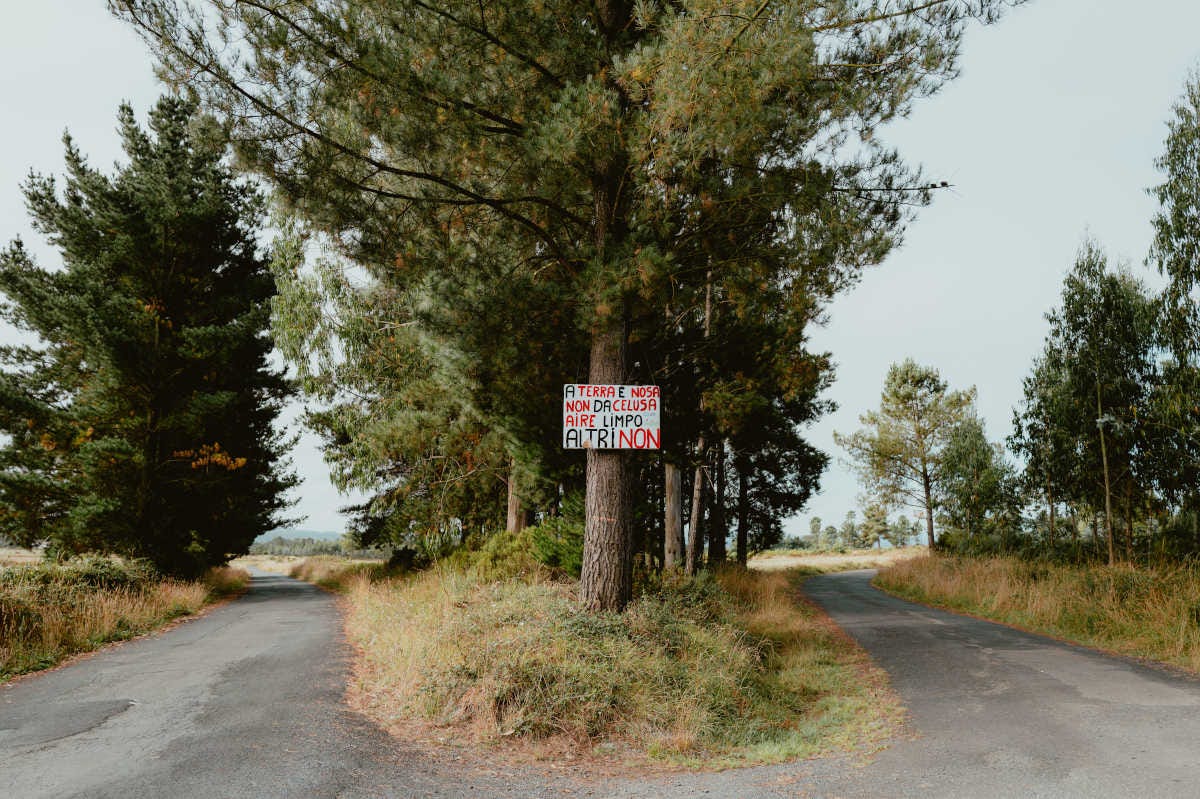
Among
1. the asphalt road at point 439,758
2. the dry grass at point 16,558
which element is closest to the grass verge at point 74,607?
the asphalt road at point 439,758

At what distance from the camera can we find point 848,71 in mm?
8047

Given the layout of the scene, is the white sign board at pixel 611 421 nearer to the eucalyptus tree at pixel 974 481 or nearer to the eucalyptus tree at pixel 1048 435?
the eucalyptus tree at pixel 1048 435

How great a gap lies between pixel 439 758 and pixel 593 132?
6159 mm

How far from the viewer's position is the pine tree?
16.3 metres

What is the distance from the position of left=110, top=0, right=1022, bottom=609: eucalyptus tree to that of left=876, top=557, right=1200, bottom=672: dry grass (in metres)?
6.40

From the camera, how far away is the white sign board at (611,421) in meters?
7.74

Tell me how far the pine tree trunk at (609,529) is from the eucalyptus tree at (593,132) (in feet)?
0.08

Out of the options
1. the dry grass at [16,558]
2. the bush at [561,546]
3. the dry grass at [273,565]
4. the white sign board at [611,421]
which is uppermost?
the white sign board at [611,421]

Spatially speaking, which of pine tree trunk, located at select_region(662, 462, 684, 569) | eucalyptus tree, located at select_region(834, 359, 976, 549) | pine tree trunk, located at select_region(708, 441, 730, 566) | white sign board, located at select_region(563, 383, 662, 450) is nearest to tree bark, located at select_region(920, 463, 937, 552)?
eucalyptus tree, located at select_region(834, 359, 976, 549)

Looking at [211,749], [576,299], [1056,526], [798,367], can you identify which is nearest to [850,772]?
[211,749]

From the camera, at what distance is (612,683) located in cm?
576

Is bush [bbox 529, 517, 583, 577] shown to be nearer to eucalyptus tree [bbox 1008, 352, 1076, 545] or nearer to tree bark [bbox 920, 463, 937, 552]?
eucalyptus tree [bbox 1008, 352, 1076, 545]

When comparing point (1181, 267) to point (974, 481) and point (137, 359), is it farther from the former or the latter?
point (137, 359)

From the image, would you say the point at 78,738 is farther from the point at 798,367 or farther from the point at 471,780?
the point at 798,367
